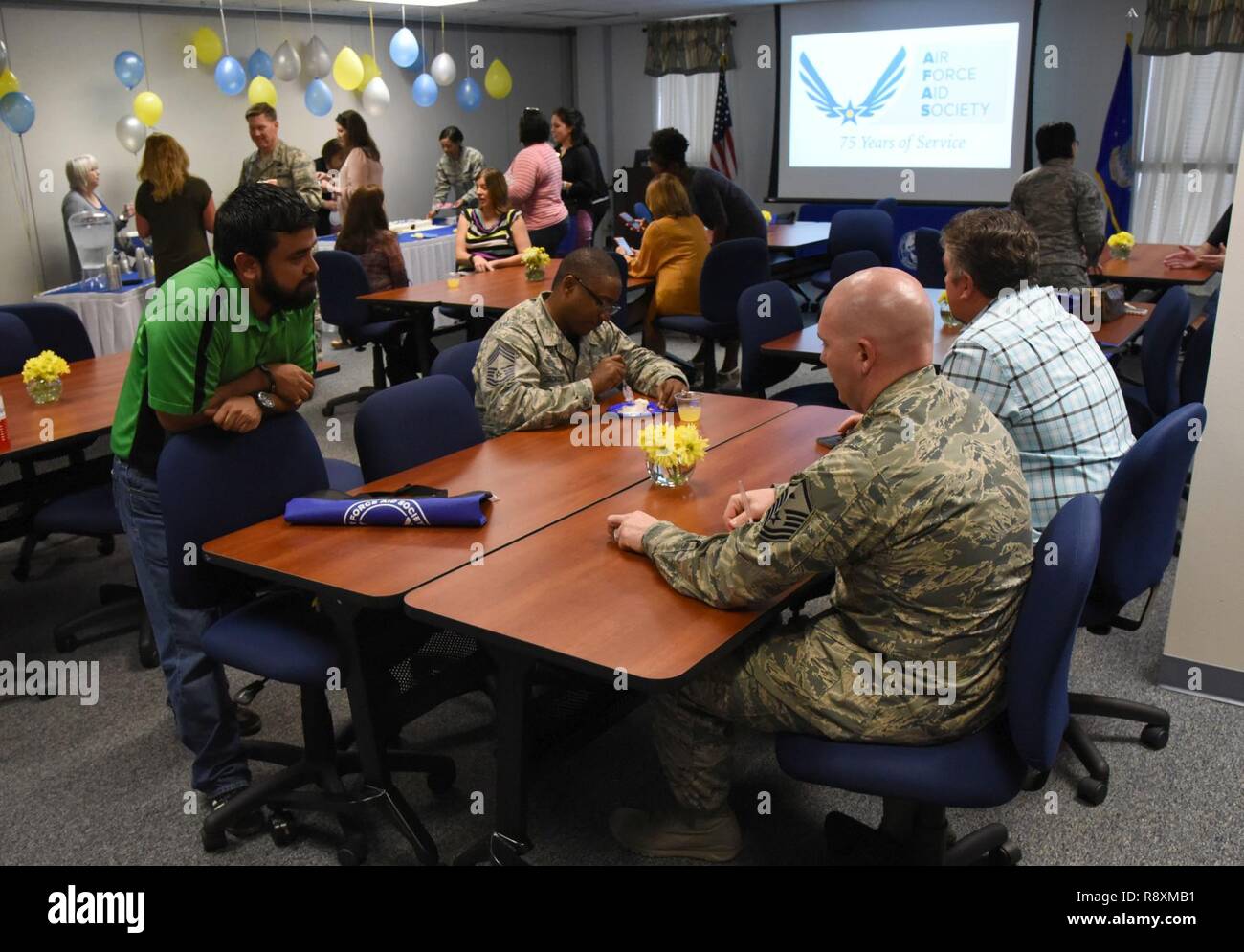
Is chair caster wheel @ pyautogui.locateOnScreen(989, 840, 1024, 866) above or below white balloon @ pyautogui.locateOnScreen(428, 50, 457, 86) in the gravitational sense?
below

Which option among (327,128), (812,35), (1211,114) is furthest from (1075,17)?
(327,128)

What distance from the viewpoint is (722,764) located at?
7.52 feet

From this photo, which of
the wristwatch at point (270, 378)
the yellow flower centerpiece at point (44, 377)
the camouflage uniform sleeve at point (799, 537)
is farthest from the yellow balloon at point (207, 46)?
the camouflage uniform sleeve at point (799, 537)

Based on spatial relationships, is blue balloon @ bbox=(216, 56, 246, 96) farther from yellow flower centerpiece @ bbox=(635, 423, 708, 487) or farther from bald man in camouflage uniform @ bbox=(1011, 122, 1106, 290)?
yellow flower centerpiece @ bbox=(635, 423, 708, 487)

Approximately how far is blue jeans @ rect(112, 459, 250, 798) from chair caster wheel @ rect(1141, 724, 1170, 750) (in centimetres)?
242

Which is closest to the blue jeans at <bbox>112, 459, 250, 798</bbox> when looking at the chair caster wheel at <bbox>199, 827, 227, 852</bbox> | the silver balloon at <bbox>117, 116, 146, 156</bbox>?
the chair caster wheel at <bbox>199, 827, 227, 852</bbox>

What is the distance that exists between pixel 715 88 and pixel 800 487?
1086cm

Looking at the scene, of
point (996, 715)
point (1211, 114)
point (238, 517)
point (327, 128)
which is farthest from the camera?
point (327, 128)

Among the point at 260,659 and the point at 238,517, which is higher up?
the point at 238,517

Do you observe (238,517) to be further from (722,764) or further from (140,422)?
(722,764)

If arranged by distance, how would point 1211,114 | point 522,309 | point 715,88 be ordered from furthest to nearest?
point 715,88
point 1211,114
point 522,309

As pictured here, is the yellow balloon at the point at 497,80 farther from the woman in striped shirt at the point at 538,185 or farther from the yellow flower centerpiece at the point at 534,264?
the yellow flower centerpiece at the point at 534,264

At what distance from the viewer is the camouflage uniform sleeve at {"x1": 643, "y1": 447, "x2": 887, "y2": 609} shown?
5.96 feet

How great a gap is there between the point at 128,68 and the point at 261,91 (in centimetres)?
104
